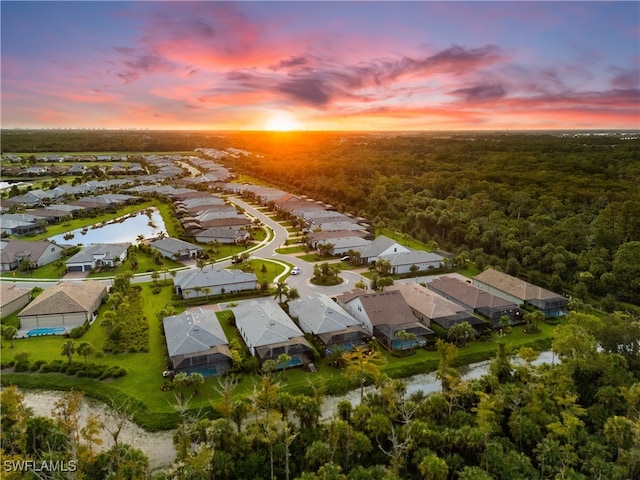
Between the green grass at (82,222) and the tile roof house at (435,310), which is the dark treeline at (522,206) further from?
the green grass at (82,222)

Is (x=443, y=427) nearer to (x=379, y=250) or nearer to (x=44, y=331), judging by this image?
(x=44, y=331)

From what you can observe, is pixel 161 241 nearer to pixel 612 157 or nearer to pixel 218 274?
pixel 218 274

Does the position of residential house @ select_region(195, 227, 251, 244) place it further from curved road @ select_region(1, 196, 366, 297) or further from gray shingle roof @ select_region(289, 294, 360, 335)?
gray shingle roof @ select_region(289, 294, 360, 335)

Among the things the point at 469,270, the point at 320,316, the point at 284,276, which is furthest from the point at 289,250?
the point at 320,316

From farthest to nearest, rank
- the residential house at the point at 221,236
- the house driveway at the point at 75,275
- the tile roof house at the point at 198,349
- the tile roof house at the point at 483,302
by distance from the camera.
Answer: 1. the residential house at the point at 221,236
2. the house driveway at the point at 75,275
3. the tile roof house at the point at 483,302
4. the tile roof house at the point at 198,349

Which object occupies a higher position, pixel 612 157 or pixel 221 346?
pixel 612 157

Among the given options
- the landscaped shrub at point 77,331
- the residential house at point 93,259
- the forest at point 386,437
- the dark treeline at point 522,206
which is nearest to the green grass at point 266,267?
the residential house at point 93,259

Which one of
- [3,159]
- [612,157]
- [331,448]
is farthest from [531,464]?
[3,159]
